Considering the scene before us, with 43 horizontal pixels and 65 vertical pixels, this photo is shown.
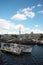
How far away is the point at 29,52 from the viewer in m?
59.1

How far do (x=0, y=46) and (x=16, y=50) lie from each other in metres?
14.7

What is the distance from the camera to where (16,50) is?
55844 mm

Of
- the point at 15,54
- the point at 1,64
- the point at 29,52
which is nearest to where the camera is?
the point at 1,64

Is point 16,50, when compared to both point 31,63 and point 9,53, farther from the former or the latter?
point 31,63

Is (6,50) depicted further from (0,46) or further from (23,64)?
(23,64)

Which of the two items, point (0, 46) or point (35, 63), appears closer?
point (35, 63)

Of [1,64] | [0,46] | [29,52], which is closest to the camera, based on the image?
[1,64]

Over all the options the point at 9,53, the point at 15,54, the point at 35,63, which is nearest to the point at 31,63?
the point at 35,63

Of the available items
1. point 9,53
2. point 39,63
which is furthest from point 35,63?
point 9,53

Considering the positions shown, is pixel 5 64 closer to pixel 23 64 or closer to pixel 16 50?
pixel 23 64

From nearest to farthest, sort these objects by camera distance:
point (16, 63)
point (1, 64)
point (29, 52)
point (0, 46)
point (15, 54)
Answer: point (1, 64) < point (16, 63) < point (15, 54) < point (29, 52) < point (0, 46)

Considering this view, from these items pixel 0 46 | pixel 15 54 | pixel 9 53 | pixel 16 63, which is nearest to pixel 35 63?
pixel 16 63

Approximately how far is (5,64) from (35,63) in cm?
824

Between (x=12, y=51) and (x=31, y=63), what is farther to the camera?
(x=12, y=51)
